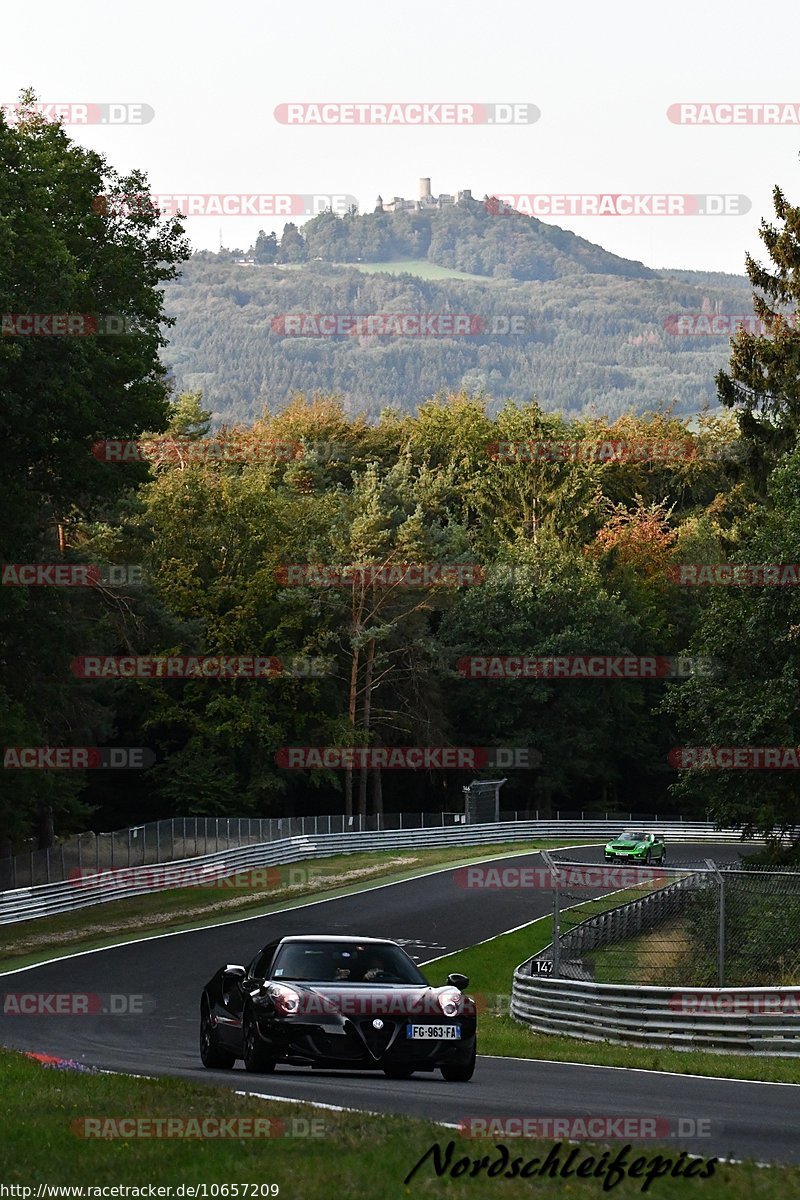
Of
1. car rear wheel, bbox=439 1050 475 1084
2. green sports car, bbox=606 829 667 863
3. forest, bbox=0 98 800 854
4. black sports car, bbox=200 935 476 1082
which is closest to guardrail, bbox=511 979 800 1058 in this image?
black sports car, bbox=200 935 476 1082

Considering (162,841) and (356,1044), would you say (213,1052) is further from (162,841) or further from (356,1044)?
(162,841)

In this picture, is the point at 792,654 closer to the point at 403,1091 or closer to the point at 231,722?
the point at 403,1091

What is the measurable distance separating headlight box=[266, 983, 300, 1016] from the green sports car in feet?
157

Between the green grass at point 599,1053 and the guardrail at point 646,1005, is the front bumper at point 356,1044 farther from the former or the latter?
the guardrail at point 646,1005

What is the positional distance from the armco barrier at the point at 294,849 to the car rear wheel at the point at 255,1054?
27572mm

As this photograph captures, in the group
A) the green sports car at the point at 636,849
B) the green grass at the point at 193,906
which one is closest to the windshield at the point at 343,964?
the green grass at the point at 193,906

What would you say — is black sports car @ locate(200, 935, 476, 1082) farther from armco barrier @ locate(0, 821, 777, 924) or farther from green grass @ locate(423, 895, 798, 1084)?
armco barrier @ locate(0, 821, 777, 924)

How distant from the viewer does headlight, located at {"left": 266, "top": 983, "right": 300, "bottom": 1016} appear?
15.0 metres

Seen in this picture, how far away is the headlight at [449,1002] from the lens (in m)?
15.1

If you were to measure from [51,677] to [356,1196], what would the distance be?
3952 cm

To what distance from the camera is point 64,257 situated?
3653 cm

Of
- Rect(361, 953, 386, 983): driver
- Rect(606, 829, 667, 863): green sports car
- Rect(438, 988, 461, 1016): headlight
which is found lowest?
Rect(606, 829, 667, 863): green sports car

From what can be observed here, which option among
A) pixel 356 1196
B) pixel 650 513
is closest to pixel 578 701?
pixel 650 513

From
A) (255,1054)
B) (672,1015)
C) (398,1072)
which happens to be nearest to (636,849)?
(672,1015)
